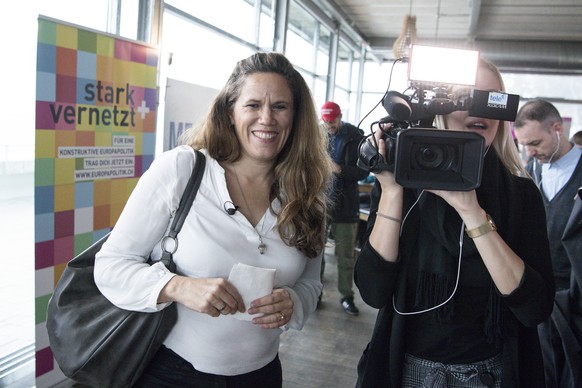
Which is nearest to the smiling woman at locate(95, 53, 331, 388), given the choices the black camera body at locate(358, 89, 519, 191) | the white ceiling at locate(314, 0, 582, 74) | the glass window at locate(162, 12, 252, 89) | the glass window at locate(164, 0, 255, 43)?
the black camera body at locate(358, 89, 519, 191)

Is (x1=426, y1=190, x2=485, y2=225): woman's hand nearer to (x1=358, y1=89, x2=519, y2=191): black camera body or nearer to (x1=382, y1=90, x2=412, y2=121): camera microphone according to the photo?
(x1=358, y1=89, x2=519, y2=191): black camera body

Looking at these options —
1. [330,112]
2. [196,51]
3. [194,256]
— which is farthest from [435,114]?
[196,51]

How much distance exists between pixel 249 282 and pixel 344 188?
115 inches

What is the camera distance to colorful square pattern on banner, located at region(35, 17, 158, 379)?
6.49ft

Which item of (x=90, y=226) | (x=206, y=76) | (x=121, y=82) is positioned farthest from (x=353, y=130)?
(x=90, y=226)

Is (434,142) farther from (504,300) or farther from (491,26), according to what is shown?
(491,26)

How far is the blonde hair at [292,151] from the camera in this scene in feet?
3.97

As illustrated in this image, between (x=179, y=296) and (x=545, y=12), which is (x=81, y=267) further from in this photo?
(x=545, y=12)

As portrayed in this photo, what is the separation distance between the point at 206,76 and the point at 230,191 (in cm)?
292

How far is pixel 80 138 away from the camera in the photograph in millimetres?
2139

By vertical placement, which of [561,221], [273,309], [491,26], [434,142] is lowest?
[273,309]

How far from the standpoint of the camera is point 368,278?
1.06 m

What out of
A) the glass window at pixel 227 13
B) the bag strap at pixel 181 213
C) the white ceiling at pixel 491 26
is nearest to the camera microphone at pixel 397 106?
the bag strap at pixel 181 213

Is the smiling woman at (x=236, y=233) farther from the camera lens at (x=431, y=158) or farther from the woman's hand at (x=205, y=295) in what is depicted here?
the camera lens at (x=431, y=158)
